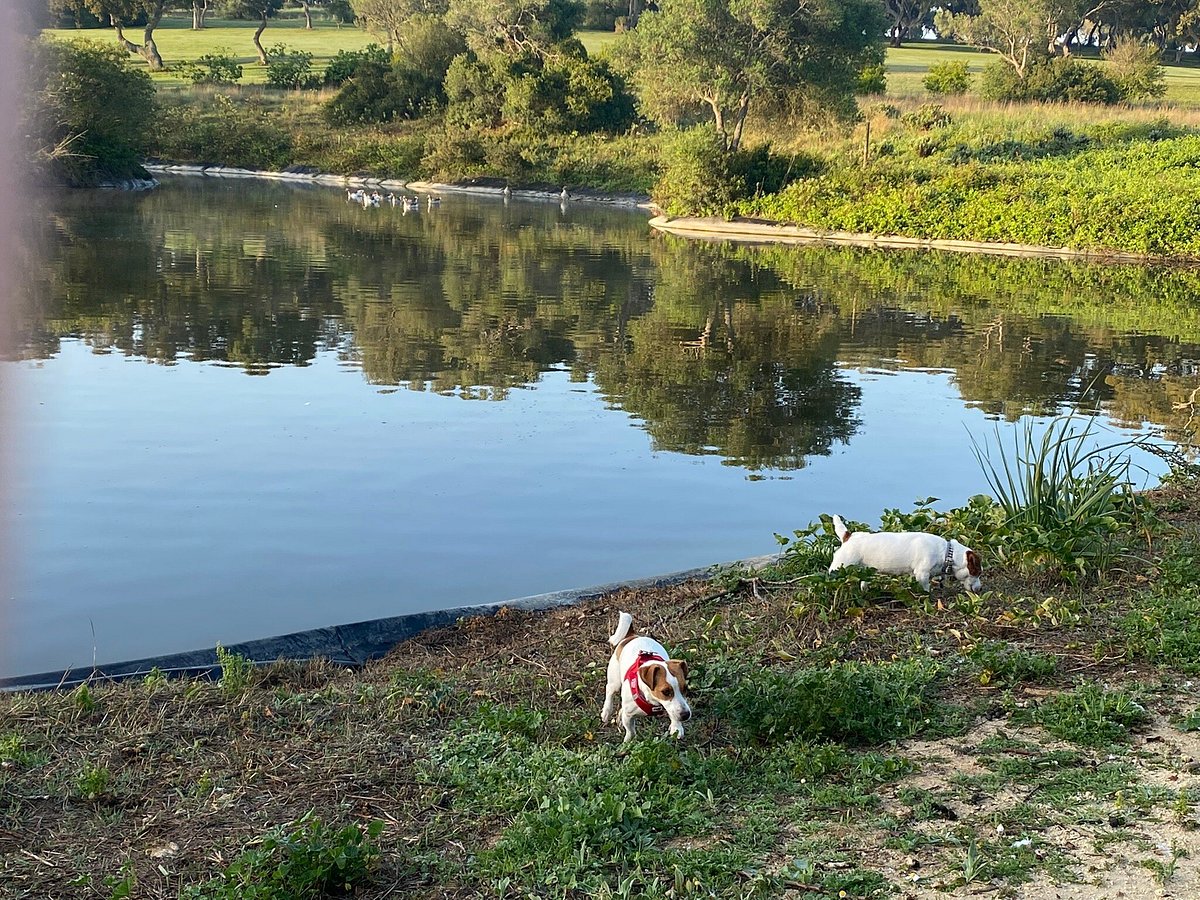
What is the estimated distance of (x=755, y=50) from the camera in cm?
3756

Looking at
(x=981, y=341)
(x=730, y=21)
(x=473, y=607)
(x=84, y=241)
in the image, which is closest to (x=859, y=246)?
(x=730, y=21)

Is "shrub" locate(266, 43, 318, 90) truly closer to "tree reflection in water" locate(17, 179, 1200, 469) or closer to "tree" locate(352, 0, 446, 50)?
"tree" locate(352, 0, 446, 50)

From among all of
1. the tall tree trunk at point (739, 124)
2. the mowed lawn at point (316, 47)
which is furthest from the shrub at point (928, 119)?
the mowed lawn at point (316, 47)

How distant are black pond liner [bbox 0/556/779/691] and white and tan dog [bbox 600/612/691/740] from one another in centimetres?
201

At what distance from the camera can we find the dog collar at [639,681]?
15.4ft

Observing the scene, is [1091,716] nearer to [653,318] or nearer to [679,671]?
[679,671]

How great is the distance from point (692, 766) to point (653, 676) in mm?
361

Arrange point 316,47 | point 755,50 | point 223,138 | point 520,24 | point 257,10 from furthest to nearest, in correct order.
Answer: point 257,10
point 316,47
point 223,138
point 520,24
point 755,50

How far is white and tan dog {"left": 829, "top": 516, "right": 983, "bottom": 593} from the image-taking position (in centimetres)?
637

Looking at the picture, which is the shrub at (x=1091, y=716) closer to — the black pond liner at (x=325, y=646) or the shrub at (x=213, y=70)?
the black pond liner at (x=325, y=646)

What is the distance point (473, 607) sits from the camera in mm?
7191

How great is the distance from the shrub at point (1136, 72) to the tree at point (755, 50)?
15461 millimetres

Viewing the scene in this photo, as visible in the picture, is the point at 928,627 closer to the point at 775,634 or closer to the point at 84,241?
the point at 775,634

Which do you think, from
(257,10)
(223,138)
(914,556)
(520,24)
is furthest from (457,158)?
(914,556)
